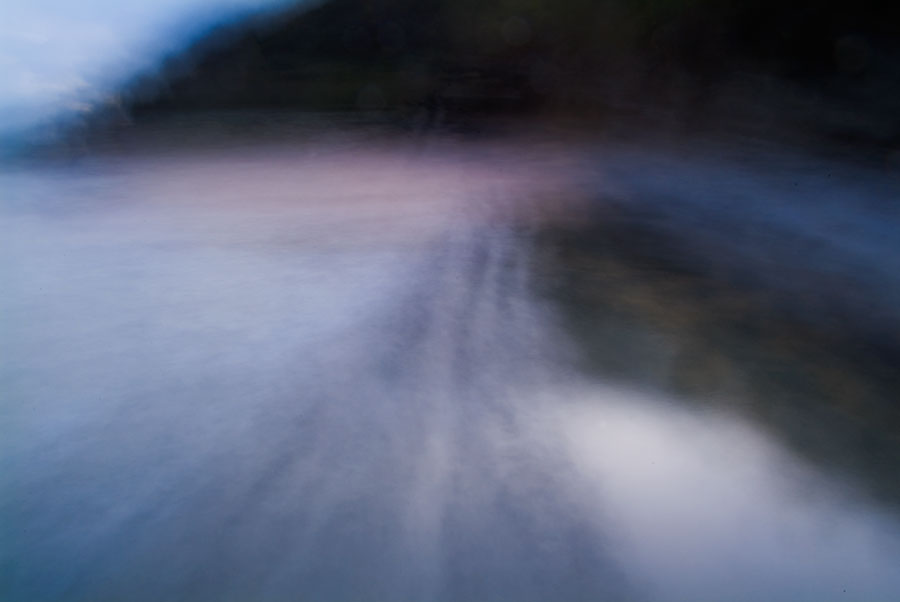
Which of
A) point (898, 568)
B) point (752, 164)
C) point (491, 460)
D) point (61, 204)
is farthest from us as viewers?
point (752, 164)

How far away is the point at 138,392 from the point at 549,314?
2040 mm

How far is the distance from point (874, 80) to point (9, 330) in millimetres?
7107

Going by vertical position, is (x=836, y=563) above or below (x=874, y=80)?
below

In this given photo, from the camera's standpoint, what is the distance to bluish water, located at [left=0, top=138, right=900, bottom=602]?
240 cm

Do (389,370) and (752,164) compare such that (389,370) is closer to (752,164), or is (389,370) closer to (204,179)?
(204,179)

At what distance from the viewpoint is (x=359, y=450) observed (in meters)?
2.98

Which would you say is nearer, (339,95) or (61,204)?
(61,204)

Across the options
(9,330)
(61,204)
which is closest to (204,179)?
(61,204)

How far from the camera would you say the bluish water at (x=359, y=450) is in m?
2.40

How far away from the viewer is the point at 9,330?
399 cm

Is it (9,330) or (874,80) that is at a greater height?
(874,80)

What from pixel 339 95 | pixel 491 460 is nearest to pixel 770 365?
pixel 491 460

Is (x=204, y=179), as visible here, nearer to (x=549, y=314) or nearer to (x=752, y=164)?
(x=549, y=314)

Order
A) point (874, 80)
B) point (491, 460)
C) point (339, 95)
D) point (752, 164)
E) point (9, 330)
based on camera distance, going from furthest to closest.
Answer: point (339, 95), point (874, 80), point (752, 164), point (9, 330), point (491, 460)
